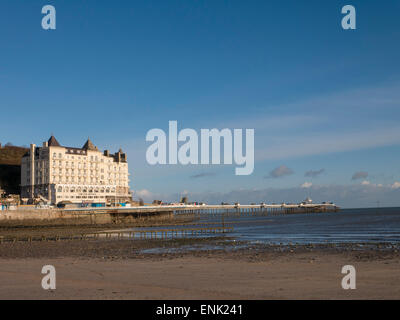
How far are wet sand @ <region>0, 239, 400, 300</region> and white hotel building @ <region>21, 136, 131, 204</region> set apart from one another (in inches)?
3550

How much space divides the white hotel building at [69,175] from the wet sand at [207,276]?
90174 millimetres

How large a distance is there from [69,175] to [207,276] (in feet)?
349

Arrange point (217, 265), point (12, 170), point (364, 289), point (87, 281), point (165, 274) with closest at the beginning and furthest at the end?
1. point (364, 289)
2. point (87, 281)
3. point (165, 274)
4. point (217, 265)
5. point (12, 170)

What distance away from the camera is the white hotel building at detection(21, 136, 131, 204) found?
11412cm

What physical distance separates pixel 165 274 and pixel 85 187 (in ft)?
349

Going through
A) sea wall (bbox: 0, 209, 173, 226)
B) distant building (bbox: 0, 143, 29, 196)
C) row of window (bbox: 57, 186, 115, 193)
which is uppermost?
distant building (bbox: 0, 143, 29, 196)

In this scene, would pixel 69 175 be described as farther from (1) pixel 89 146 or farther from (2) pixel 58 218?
(2) pixel 58 218

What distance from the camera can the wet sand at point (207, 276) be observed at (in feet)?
45.5

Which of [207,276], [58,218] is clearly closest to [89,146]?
[58,218]

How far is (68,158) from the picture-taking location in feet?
388

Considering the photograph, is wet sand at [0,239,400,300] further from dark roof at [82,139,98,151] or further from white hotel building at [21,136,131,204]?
dark roof at [82,139,98,151]

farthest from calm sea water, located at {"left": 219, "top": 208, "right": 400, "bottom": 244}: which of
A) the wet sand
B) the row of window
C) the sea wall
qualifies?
the row of window
